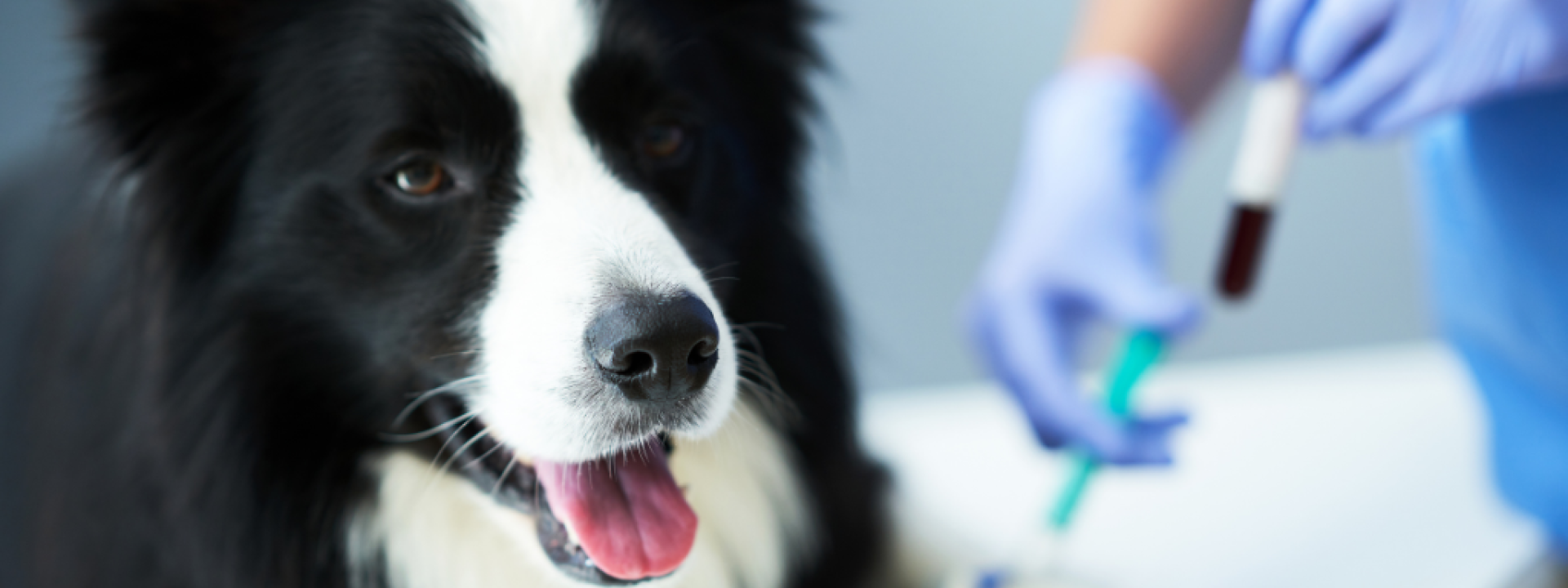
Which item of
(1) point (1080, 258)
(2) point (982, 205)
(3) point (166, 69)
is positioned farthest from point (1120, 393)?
(2) point (982, 205)

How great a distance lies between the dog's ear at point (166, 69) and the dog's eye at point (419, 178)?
15 cm

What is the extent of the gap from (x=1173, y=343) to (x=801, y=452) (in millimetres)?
365

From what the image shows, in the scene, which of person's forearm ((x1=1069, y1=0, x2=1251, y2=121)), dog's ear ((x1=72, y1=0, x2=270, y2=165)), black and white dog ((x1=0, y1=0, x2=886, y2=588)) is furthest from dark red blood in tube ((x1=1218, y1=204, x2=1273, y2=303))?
dog's ear ((x1=72, y1=0, x2=270, y2=165))

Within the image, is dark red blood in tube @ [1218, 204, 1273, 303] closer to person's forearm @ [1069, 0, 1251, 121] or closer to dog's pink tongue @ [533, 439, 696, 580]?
person's forearm @ [1069, 0, 1251, 121]

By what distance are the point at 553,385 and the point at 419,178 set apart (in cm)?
22

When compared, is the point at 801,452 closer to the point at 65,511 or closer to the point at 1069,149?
the point at 1069,149

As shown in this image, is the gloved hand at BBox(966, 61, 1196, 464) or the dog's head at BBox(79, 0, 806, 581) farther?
the gloved hand at BBox(966, 61, 1196, 464)


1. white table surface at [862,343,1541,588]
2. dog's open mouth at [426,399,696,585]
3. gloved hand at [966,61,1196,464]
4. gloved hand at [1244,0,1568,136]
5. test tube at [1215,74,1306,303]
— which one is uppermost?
gloved hand at [1244,0,1568,136]

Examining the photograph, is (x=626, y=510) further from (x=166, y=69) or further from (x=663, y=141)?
(x=166, y=69)

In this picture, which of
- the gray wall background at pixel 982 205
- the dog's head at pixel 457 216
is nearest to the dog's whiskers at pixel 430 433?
the dog's head at pixel 457 216

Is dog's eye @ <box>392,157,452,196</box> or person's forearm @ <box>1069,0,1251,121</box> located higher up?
person's forearm @ <box>1069,0,1251,121</box>

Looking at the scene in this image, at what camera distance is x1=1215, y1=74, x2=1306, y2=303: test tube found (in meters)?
0.87

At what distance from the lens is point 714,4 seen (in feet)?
3.14

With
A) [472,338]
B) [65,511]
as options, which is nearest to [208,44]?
[472,338]
